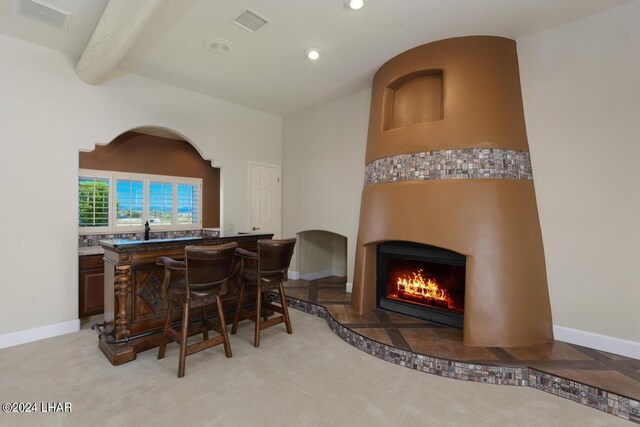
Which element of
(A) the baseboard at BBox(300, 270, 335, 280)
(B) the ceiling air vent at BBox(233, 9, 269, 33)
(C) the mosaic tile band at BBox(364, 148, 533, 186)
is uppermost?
(B) the ceiling air vent at BBox(233, 9, 269, 33)

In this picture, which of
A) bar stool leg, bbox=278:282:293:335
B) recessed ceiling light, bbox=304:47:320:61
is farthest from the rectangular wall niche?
bar stool leg, bbox=278:282:293:335

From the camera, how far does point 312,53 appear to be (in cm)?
349

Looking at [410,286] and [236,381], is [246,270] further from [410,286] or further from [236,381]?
[410,286]

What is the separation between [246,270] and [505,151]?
2989 mm

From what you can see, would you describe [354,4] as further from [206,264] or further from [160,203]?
[160,203]

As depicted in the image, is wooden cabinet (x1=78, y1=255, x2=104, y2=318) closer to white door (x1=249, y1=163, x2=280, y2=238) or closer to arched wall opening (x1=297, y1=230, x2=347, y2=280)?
white door (x1=249, y1=163, x2=280, y2=238)

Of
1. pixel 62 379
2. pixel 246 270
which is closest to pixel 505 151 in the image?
pixel 246 270

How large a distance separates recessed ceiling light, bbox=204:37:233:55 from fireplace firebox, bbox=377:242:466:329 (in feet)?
9.65

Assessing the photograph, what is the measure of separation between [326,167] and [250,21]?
250 centimetres

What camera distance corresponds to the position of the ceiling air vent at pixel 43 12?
270cm

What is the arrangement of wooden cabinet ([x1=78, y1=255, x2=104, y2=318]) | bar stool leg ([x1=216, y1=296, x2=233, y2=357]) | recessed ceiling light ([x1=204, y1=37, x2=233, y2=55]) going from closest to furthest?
bar stool leg ([x1=216, y1=296, x2=233, y2=357]) → recessed ceiling light ([x1=204, y1=37, x2=233, y2=55]) → wooden cabinet ([x1=78, y1=255, x2=104, y2=318])

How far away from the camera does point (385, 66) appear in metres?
3.73

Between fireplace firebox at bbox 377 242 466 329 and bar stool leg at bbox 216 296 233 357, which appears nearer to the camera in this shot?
bar stool leg at bbox 216 296 233 357

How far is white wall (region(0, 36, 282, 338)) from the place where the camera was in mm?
3176
